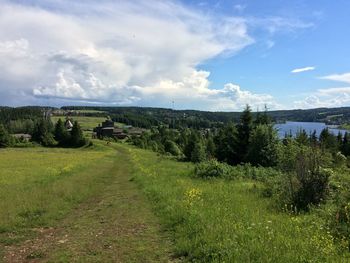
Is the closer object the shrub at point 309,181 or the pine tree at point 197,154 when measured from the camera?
the shrub at point 309,181

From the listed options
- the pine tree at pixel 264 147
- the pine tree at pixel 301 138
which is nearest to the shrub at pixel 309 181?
the pine tree at pixel 301 138

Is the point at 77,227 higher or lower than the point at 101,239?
lower

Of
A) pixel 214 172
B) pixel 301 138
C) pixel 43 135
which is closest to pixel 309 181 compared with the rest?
pixel 214 172

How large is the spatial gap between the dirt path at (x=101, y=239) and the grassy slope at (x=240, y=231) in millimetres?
590

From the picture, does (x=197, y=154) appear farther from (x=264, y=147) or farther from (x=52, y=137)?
(x=52, y=137)

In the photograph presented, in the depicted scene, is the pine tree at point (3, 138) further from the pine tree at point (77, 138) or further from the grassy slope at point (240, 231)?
the grassy slope at point (240, 231)

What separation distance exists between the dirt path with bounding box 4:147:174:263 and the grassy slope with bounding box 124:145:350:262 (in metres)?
0.59

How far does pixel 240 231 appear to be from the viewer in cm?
1003

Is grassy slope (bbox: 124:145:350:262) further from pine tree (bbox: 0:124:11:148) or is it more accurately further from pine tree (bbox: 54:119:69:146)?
pine tree (bbox: 54:119:69:146)

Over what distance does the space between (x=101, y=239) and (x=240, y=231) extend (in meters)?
3.83

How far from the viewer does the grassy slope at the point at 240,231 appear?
8266 millimetres

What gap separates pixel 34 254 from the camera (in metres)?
9.86

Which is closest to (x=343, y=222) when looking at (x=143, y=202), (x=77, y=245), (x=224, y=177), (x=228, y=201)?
(x=228, y=201)

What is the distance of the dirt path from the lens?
9586 mm
